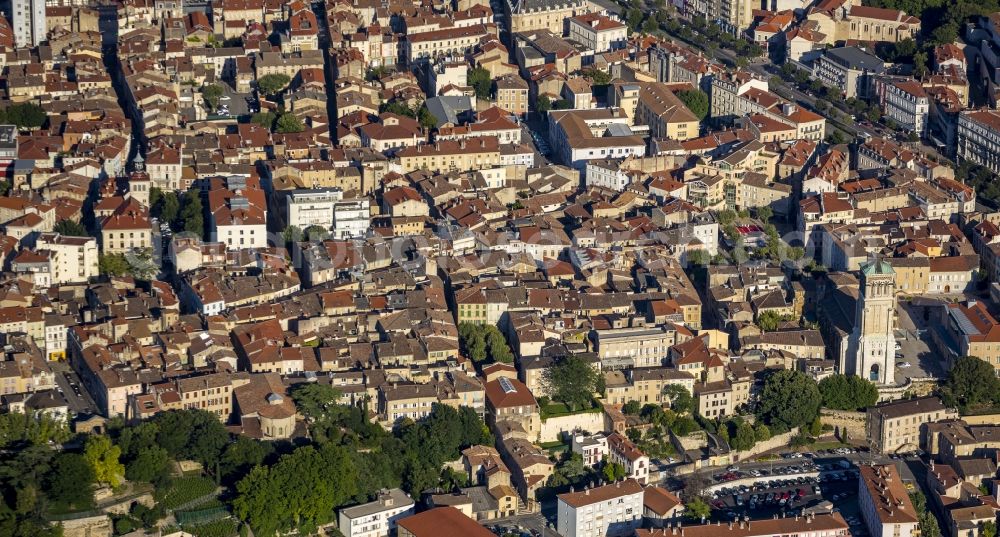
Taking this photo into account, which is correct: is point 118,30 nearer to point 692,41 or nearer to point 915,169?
point 692,41

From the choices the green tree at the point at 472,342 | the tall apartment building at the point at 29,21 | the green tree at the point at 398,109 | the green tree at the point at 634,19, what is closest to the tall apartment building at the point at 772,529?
the green tree at the point at 472,342

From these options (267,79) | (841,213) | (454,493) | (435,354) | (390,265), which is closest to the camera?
(454,493)

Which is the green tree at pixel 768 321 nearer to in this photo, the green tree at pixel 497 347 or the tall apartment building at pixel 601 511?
the green tree at pixel 497 347

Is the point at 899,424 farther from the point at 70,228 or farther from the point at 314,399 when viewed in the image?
the point at 70,228

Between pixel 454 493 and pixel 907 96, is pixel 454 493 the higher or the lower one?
the lower one

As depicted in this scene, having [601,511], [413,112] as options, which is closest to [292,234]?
[413,112]

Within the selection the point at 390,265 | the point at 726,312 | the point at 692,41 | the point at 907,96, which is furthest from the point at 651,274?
the point at 692,41

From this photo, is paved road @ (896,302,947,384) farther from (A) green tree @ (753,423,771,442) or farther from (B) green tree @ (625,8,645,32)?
(B) green tree @ (625,8,645,32)

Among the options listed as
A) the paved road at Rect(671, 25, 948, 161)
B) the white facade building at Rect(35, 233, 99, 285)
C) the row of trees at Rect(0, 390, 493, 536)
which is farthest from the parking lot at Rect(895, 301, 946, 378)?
the white facade building at Rect(35, 233, 99, 285)
